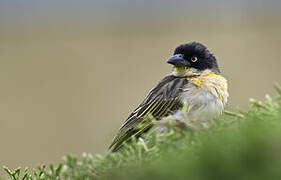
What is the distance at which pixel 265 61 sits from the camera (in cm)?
1183

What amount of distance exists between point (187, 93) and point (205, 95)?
15 centimetres

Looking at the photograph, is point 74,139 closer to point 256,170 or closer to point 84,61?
point 84,61

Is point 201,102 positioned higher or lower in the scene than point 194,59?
lower

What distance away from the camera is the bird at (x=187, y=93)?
3.87 meters

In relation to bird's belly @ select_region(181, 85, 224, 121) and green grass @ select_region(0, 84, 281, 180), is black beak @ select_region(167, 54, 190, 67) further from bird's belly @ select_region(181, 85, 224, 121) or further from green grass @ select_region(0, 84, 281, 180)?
green grass @ select_region(0, 84, 281, 180)

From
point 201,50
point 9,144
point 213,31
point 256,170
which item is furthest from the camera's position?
point 213,31

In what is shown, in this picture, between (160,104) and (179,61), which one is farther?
(179,61)

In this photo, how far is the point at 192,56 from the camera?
14.5 ft

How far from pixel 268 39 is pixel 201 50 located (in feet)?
28.5

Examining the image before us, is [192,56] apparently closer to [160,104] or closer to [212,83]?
[212,83]

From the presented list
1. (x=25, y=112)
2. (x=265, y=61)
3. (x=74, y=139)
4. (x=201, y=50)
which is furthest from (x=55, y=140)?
(x=201, y=50)

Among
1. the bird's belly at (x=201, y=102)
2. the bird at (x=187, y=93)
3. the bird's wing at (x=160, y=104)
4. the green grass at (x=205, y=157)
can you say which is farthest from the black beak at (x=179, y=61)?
the green grass at (x=205, y=157)

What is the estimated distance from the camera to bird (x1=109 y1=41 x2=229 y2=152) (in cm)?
387

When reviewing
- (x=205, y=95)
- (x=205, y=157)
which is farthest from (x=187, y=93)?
(x=205, y=157)
